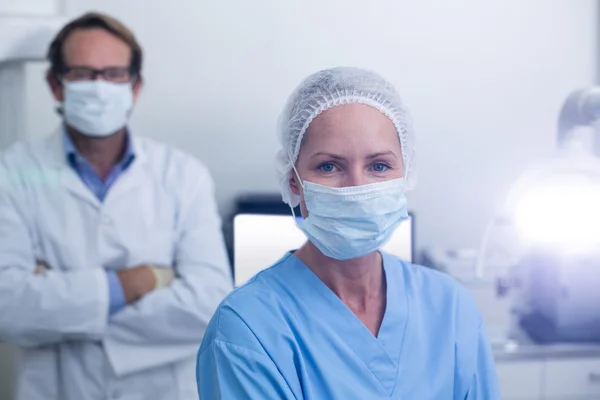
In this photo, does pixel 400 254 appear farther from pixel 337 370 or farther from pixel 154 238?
pixel 337 370

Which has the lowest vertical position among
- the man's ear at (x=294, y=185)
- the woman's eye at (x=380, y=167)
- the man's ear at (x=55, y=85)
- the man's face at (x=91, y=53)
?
the man's ear at (x=294, y=185)

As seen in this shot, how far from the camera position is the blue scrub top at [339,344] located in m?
0.94

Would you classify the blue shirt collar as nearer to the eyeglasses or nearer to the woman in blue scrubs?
the eyeglasses

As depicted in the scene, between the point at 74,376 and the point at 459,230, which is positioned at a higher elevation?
the point at 459,230

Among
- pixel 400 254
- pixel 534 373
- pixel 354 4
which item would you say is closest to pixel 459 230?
pixel 400 254

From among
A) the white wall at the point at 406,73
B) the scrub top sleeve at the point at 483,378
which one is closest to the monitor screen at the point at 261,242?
the white wall at the point at 406,73

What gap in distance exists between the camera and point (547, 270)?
71.8 inches

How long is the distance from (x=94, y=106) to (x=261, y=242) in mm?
618

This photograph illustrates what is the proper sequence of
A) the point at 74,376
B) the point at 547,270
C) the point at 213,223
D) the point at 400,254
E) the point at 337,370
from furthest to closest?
the point at 400,254 < the point at 547,270 < the point at 213,223 < the point at 74,376 < the point at 337,370

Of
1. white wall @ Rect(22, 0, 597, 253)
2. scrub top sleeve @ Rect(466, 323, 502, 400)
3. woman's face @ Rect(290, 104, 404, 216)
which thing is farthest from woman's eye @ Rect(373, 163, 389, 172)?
white wall @ Rect(22, 0, 597, 253)

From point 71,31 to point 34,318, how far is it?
0.74 m

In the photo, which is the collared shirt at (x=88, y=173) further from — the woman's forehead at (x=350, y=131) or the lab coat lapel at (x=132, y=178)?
the woman's forehead at (x=350, y=131)

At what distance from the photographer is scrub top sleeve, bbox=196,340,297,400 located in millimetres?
909

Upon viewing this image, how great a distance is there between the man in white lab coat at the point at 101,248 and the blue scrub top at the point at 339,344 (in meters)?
0.58
